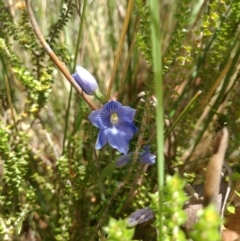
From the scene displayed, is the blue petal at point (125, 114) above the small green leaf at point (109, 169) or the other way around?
above

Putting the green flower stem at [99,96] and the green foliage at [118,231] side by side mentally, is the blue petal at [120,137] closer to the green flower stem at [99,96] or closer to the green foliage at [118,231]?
the green flower stem at [99,96]

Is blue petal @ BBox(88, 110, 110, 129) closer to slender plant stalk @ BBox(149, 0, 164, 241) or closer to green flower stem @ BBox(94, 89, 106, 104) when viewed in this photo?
green flower stem @ BBox(94, 89, 106, 104)

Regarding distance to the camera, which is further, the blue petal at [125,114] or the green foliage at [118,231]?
the blue petal at [125,114]

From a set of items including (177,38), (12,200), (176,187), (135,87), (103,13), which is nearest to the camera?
(176,187)

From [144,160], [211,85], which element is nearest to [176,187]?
[144,160]

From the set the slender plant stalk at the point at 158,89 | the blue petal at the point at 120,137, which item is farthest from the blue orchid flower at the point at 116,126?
the slender plant stalk at the point at 158,89

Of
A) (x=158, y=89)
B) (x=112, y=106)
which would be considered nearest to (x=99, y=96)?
(x=112, y=106)

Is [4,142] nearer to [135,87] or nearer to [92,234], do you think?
[92,234]
